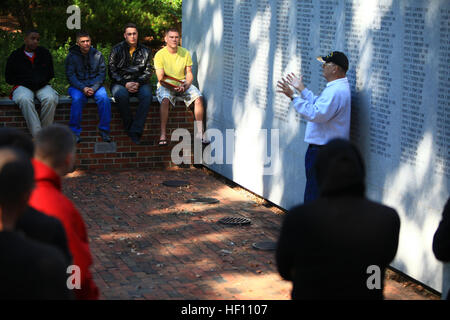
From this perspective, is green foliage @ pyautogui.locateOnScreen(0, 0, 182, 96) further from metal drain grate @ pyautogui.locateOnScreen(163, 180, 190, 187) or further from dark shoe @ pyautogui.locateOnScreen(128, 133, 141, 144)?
metal drain grate @ pyautogui.locateOnScreen(163, 180, 190, 187)

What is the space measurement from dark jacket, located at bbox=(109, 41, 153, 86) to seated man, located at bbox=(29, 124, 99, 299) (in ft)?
26.7

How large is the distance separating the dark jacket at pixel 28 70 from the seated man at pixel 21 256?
8776 mm

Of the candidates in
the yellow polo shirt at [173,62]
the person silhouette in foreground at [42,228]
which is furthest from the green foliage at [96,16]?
the person silhouette in foreground at [42,228]

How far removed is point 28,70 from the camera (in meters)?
11.8

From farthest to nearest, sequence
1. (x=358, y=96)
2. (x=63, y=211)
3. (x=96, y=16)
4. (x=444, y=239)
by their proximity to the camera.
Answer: (x=96, y=16), (x=358, y=96), (x=444, y=239), (x=63, y=211)

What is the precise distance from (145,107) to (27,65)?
195 cm

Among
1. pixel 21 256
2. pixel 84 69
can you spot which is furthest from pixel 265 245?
pixel 21 256

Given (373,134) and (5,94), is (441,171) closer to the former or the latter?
(373,134)

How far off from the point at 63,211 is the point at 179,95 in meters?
8.59

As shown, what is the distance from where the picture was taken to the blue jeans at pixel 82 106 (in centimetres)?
1200

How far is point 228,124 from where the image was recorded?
39.2 ft

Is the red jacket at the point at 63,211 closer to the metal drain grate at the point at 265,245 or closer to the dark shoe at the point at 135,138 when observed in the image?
the metal drain grate at the point at 265,245

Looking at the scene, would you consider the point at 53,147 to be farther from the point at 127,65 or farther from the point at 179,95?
the point at 179,95

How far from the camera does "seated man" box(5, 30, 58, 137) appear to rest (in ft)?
38.3
